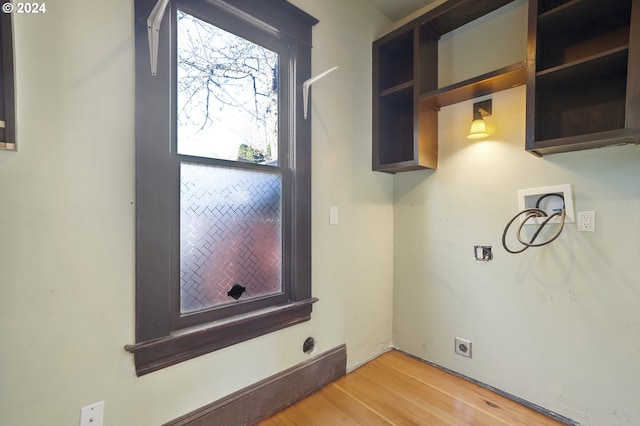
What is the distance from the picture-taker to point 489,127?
1839 mm

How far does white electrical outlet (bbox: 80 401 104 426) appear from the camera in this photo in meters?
1.08

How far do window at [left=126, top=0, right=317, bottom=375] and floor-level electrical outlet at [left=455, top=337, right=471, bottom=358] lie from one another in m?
1.08

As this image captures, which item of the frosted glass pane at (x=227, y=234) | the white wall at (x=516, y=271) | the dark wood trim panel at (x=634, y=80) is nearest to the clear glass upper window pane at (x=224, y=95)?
the frosted glass pane at (x=227, y=234)

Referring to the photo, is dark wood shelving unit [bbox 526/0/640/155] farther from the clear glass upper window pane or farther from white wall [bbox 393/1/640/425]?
the clear glass upper window pane

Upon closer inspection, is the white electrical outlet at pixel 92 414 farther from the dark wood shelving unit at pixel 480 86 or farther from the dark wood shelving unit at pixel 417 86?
the dark wood shelving unit at pixel 480 86

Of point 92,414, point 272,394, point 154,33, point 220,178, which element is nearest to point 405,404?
point 272,394

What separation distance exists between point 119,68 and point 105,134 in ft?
0.90

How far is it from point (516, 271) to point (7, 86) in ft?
8.15

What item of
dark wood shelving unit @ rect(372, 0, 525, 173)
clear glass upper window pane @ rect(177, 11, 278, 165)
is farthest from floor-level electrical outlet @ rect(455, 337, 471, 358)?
clear glass upper window pane @ rect(177, 11, 278, 165)

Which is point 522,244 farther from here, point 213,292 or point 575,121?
point 213,292

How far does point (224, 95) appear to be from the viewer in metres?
1.52

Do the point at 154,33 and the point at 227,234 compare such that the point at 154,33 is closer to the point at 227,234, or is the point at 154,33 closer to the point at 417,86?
the point at 227,234

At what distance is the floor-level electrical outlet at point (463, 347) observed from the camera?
1.93m

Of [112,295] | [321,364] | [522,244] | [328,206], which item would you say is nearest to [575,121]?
[522,244]
